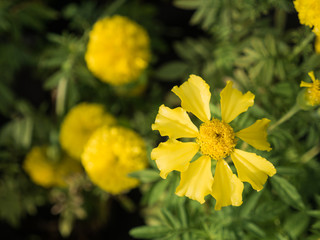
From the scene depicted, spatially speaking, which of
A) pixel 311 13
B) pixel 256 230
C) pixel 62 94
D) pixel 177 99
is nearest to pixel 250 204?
pixel 256 230

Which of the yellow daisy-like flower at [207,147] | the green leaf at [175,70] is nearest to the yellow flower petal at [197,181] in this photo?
the yellow daisy-like flower at [207,147]

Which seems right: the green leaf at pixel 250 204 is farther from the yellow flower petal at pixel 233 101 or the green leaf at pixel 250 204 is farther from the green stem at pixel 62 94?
the green stem at pixel 62 94

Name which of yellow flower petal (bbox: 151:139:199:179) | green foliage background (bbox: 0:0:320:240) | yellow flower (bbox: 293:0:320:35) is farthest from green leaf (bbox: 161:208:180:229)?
yellow flower (bbox: 293:0:320:35)

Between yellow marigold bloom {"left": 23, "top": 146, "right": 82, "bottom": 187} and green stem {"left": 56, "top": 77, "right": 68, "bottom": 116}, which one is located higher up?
→ green stem {"left": 56, "top": 77, "right": 68, "bottom": 116}

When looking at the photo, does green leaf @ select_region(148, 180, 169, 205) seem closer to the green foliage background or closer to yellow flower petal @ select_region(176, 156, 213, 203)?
the green foliage background

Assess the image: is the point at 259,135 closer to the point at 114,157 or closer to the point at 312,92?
the point at 312,92

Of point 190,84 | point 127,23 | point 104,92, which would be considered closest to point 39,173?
point 104,92
